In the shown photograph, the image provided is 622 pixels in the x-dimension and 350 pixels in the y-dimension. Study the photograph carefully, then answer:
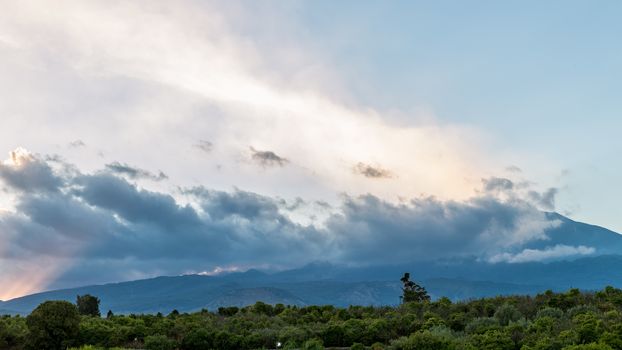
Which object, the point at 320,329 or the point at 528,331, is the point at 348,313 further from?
the point at 528,331

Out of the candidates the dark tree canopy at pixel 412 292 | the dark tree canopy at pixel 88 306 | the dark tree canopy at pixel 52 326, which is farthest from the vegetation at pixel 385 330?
the dark tree canopy at pixel 412 292

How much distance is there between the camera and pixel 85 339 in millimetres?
35312

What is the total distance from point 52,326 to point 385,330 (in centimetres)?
2065

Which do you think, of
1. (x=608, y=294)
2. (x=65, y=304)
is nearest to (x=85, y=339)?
(x=65, y=304)

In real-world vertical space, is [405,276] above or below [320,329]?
above

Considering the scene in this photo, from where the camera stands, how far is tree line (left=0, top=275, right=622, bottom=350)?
1153 inches

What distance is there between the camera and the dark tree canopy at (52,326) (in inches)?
1319

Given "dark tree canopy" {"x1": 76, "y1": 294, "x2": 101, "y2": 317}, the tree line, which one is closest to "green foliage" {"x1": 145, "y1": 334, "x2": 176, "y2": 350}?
the tree line

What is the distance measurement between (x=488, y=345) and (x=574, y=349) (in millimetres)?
4954

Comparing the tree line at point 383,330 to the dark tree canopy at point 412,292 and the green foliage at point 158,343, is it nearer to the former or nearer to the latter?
the green foliage at point 158,343

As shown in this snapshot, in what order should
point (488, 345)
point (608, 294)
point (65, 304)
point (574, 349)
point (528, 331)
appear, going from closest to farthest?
1. point (574, 349)
2. point (488, 345)
3. point (528, 331)
4. point (65, 304)
5. point (608, 294)

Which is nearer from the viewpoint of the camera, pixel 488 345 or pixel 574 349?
pixel 574 349

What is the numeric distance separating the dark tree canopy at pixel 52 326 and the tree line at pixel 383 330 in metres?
0.06

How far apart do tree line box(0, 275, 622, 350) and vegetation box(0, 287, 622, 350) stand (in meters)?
0.05
